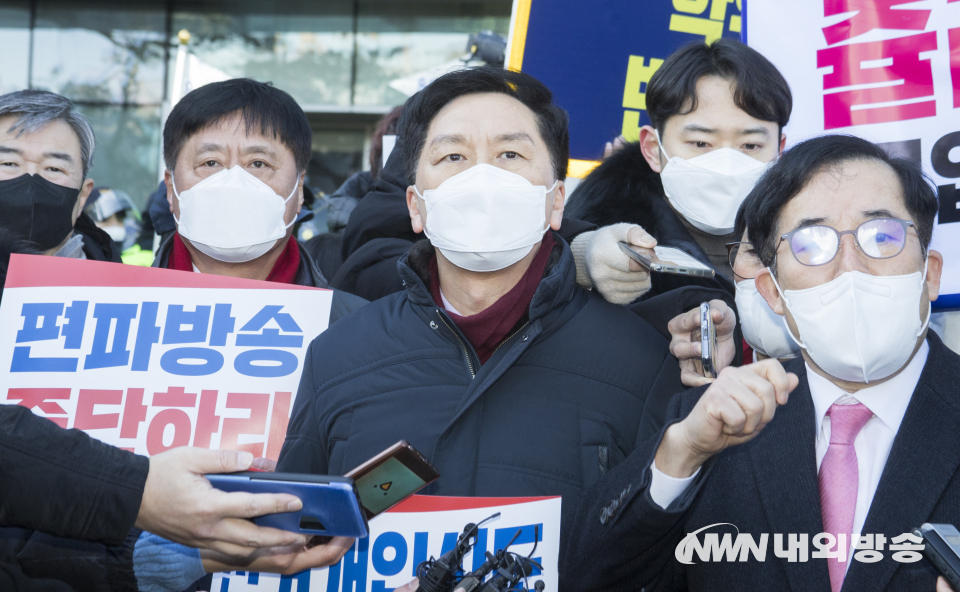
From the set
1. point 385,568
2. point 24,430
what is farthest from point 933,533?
point 24,430

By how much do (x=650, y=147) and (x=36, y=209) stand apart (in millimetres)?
2430

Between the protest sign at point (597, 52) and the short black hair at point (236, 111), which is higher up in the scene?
the protest sign at point (597, 52)

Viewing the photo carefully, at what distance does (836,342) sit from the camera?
2369 millimetres

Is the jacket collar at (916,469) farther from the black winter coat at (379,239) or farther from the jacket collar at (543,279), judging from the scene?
the black winter coat at (379,239)

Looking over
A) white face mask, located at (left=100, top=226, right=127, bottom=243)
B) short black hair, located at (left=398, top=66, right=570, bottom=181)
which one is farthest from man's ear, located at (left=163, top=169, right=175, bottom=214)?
Answer: white face mask, located at (left=100, top=226, right=127, bottom=243)

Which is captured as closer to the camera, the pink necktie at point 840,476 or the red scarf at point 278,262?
the pink necktie at point 840,476

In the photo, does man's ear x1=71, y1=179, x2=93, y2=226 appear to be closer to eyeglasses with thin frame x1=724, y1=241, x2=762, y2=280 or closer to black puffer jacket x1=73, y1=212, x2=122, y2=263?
black puffer jacket x1=73, y1=212, x2=122, y2=263

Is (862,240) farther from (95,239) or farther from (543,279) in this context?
(95,239)

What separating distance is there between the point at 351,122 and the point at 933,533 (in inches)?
452

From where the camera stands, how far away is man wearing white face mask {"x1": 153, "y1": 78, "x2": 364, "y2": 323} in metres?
3.47

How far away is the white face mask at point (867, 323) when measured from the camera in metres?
2.33

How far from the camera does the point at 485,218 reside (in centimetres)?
281

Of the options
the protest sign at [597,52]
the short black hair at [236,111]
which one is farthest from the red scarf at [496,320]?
the protest sign at [597,52]

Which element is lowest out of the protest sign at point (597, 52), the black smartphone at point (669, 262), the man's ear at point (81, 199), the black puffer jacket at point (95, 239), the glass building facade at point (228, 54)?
the black smartphone at point (669, 262)
